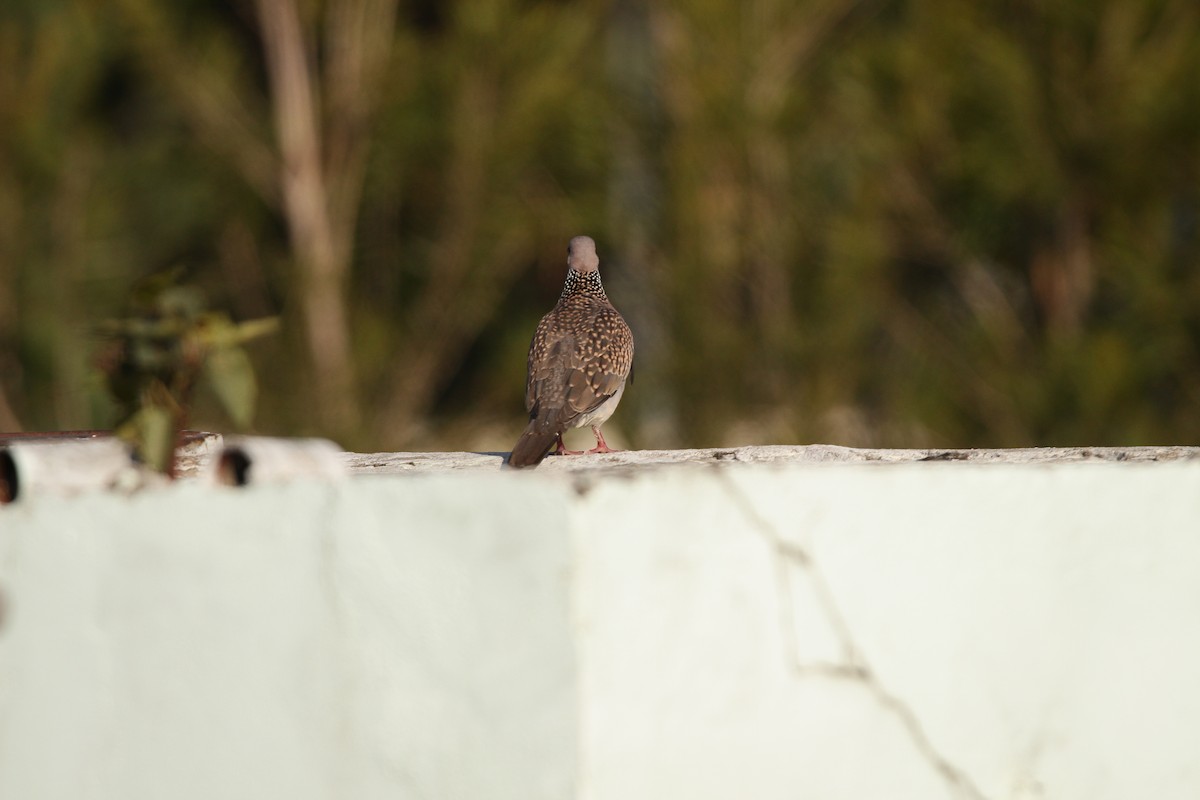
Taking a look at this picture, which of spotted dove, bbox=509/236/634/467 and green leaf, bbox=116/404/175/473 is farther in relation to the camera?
spotted dove, bbox=509/236/634/467

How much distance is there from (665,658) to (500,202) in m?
7.41

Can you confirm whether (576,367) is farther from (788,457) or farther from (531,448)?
(788,457)

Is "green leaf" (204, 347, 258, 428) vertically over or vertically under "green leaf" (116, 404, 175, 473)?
over

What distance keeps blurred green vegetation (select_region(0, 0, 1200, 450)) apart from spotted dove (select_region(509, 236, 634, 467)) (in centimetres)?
362

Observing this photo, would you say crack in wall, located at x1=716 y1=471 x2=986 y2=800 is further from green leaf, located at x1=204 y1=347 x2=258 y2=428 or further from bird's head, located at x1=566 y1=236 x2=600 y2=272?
bird's head, located at x1=566 y1=236 x2=600 y2=272

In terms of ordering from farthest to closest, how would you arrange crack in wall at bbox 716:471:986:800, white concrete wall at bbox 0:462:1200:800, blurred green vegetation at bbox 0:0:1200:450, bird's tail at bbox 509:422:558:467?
blurred green vegetation at bbox 0:0:1200:450 → bird's tail at bbox 509:422:558:467 → crack in wall at bbox 716:471:986:800 → white concrete wall at bbox 0:462:1200:800

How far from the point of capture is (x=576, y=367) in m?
4.57

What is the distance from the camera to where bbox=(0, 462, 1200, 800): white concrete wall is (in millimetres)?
2500

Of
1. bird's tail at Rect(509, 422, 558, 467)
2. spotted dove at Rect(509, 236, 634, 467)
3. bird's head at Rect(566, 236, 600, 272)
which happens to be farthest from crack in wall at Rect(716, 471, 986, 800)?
bird's head at Rect(566, 236, 600, 272)

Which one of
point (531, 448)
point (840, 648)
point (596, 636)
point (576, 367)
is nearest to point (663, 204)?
point (576, 367)

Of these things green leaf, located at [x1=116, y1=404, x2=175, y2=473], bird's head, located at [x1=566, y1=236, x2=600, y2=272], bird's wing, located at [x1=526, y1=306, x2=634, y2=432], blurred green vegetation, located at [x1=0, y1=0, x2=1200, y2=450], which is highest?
blurred green vegetation, located at [x1=0, y1=0, x2=1200, y2=450]

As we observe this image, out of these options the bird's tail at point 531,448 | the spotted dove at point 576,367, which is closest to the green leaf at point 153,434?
the bird's tail at point 531,448

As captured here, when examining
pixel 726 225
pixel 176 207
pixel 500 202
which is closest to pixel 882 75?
pixel 726 225

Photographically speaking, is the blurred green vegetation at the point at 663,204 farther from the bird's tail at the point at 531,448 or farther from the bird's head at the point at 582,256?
the bird's tail at the point at 531,448
